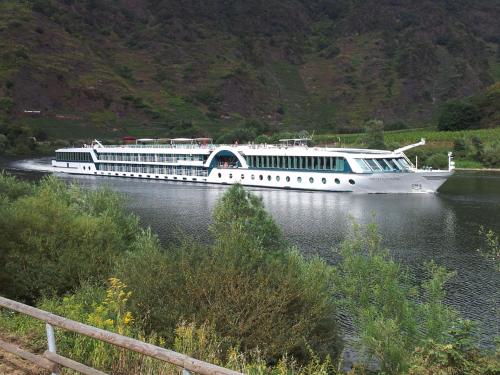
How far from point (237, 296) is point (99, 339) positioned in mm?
6899

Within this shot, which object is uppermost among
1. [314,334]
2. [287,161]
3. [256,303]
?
[287,161]

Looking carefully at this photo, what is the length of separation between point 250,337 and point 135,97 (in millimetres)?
169776

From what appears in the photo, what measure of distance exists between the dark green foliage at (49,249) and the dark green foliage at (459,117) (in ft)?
376

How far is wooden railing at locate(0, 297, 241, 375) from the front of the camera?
631 centimetres

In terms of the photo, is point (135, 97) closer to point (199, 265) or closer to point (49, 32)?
point (49, 32)

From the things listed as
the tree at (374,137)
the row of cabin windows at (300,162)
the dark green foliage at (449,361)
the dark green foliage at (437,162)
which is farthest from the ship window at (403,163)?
the dark green foliage at (449,361)

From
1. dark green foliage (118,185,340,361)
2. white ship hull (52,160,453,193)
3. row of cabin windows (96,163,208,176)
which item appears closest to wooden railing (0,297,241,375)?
dark green foliage (118,185,340,361)

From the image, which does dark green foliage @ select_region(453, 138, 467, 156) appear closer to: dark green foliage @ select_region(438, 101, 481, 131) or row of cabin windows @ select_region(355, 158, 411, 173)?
dark green foliage @ select_region(438, 101, 481, 131)

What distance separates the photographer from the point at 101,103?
165875mm

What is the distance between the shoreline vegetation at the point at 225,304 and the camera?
1158 cm

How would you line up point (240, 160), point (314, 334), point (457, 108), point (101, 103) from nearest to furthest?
1. point (314, 334)
2. point (240, 160)
3. point (457, 108)
4. point (101, 103)

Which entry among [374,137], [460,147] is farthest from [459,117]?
[374,137]

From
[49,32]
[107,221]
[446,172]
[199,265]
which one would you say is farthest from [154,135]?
[199,265]

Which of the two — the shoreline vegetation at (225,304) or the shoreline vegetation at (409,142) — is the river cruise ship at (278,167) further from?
the shoreline vegetation at (409,142)
